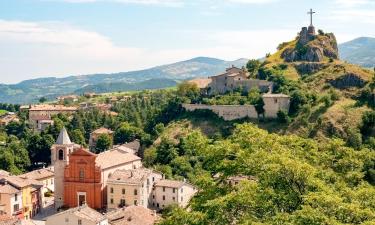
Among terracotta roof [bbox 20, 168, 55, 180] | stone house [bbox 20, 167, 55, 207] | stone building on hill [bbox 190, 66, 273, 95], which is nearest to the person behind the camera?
terracotta roof [bbox 20, 168, 55, 180]

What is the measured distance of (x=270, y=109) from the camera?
90750 millimetres

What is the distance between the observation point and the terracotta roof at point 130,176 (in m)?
66.9

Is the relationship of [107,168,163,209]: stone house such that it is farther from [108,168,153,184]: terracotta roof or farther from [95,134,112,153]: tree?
[95,134,112,153]: tree

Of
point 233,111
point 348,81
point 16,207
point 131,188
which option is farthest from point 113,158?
point 348,81

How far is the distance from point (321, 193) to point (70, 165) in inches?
1938

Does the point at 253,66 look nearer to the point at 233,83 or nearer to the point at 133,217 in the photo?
the point at 233,83

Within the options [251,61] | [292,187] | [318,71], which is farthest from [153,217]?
[251,61]

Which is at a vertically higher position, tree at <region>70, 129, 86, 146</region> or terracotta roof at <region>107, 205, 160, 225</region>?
tree at <region>70, 129, 86, 146</region>

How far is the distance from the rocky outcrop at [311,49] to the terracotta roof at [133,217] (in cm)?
5905

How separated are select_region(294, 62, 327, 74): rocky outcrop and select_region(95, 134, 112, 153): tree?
38.2m

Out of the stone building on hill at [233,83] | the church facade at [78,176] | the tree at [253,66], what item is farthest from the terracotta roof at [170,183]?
the tree at [253,66]

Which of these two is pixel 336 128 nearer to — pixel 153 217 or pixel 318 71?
pixel 318 71

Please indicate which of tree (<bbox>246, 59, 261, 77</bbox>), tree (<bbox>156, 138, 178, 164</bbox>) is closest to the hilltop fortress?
tree (<bbox>246, 59, 261, 77</bbox>)

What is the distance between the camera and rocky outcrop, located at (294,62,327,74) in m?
102
